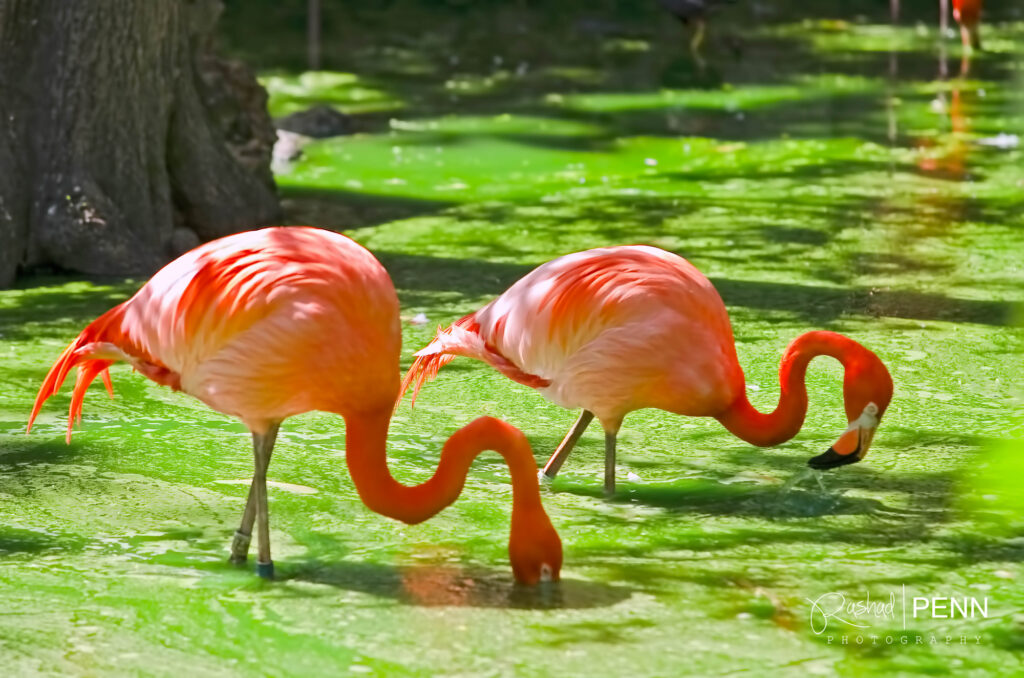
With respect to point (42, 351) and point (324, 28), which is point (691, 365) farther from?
point (324, 28)

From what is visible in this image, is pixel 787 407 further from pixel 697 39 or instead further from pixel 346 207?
pixel 697 39

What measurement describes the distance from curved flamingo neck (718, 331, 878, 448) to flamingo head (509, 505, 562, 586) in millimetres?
805

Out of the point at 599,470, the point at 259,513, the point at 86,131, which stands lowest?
the point at 599,470

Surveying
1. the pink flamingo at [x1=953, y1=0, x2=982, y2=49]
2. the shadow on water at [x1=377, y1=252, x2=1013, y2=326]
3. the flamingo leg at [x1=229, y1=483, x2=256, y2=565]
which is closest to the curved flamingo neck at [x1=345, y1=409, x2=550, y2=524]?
the flamingo leg at [x1=229, y1=483, x2=256, y2=565]

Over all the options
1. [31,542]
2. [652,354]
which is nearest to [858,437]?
[652,354]

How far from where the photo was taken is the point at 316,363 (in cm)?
373

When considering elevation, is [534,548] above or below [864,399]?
below

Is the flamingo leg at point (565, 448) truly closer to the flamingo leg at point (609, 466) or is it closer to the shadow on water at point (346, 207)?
the flamingo leg at point (609, 466)

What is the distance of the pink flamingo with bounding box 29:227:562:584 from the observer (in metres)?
3.74

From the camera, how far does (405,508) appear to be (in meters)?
3.77

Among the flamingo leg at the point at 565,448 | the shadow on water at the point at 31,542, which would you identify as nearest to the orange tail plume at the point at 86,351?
the shadow on water at the point at 31,542

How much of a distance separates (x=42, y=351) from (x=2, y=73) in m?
1.69

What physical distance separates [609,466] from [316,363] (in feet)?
3.61

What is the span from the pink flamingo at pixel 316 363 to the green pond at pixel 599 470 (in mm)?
213
